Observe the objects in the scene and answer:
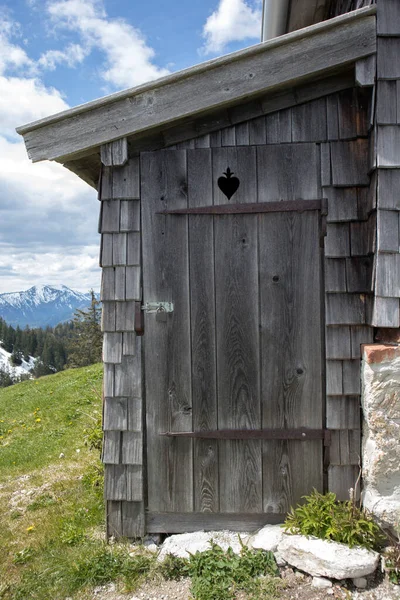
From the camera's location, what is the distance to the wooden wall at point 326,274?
2836 mm

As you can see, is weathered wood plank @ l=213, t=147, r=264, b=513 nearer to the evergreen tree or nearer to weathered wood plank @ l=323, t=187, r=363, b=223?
weathered wood plank @ l=323, t=187, r=363, b=223

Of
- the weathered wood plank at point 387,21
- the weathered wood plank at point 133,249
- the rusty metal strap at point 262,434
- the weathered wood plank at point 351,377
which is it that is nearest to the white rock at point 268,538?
the rusty metal strap at point 262,434

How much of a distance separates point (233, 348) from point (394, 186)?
1.47 meters

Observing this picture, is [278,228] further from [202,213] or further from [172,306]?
[172,306]

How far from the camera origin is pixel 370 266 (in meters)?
2.78

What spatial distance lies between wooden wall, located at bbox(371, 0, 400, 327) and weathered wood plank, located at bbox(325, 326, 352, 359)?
249 mm

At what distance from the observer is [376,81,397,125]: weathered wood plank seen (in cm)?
266

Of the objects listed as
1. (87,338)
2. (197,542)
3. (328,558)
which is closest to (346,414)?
(328,558)

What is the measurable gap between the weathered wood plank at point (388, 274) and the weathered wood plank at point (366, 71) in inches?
43.4

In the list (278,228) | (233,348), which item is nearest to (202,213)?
(278,228)

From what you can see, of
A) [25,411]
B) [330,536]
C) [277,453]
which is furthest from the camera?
[25,411]

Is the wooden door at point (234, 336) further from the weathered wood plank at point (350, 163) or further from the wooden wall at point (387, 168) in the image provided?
the wooden wall at point (387, 168)

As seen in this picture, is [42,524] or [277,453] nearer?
[277,453]

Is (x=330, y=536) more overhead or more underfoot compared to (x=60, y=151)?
more underfoot
